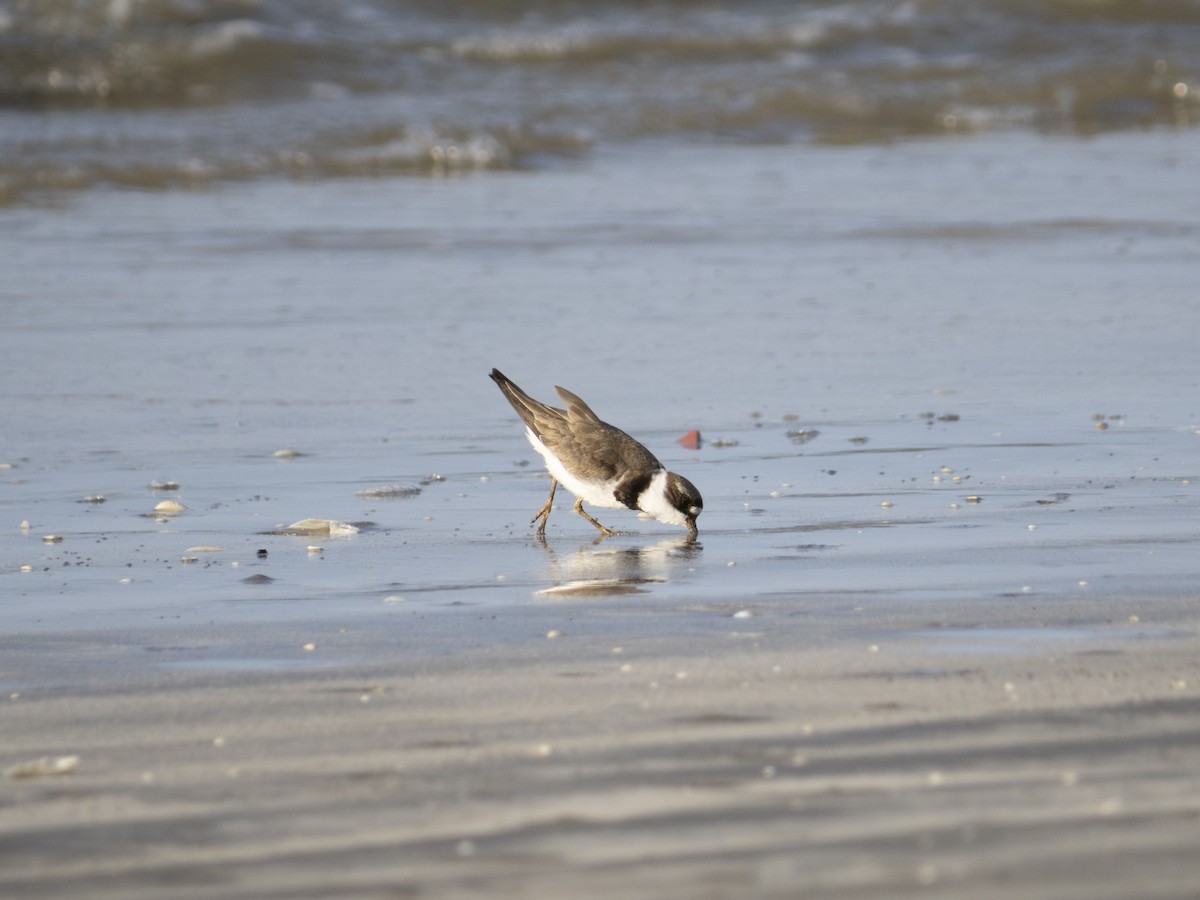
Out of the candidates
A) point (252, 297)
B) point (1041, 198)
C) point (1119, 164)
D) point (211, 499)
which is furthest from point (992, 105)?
point (211, 499)

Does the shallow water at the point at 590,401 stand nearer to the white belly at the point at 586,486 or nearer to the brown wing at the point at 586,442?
the white belly at the point at 586,486

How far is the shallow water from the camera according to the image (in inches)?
199

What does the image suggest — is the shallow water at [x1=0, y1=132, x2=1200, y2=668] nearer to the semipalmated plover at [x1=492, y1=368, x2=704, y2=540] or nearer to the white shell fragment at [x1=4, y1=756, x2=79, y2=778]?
the semipalmated plover at [x1=492, y1=368, x2=704, y2=540]

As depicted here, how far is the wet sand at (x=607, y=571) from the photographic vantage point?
9.93 feet

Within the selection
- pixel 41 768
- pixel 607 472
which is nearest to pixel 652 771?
pixel 41 768

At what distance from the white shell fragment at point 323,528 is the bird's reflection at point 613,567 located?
27.0 inches

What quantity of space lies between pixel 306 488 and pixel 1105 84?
64.1 feet

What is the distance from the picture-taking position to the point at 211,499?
651 cm

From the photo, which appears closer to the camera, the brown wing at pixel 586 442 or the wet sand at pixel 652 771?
the wet sand at pixel 652 771

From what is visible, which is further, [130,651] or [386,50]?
[386,50]

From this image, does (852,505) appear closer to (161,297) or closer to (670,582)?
(670,582)

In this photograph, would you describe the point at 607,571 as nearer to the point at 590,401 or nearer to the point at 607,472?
the point at 607,472

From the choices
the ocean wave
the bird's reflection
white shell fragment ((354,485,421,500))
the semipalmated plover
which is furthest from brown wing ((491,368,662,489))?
the ocean wave

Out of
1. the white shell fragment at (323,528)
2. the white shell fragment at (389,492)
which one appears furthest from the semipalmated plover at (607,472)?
the white shell fragment at (323,528)
